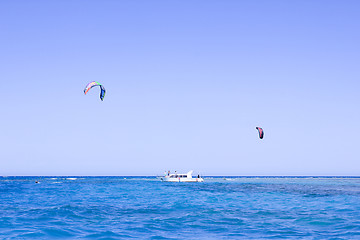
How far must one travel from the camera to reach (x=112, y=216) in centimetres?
2128

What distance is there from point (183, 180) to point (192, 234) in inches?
2958

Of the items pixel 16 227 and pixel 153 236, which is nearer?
pixel 153 236

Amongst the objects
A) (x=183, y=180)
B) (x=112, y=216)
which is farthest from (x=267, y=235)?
(x=183, y=180)

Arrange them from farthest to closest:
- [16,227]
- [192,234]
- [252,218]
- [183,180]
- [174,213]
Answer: [183,180], [174,213], [252,218], [16,227], [192,234]

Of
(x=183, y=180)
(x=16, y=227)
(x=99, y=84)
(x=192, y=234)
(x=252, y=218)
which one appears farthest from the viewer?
(x=183, y=180)

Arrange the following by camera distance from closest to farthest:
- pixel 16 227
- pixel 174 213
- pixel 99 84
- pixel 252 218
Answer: pixel 16 227
pixel 252 218
pixel 174 213
pixel 99 84

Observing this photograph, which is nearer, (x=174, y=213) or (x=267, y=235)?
(x=267, y=235)

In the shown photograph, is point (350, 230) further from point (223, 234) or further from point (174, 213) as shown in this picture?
point (174, 213)

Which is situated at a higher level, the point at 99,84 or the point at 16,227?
the point at 99,84

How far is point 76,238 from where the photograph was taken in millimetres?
15156

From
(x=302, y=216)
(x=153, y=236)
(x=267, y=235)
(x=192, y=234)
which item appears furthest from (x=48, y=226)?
(x=302, y=216)

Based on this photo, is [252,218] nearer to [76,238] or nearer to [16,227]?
[76,238]

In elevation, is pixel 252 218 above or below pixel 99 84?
below

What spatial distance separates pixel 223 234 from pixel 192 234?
1.39m
